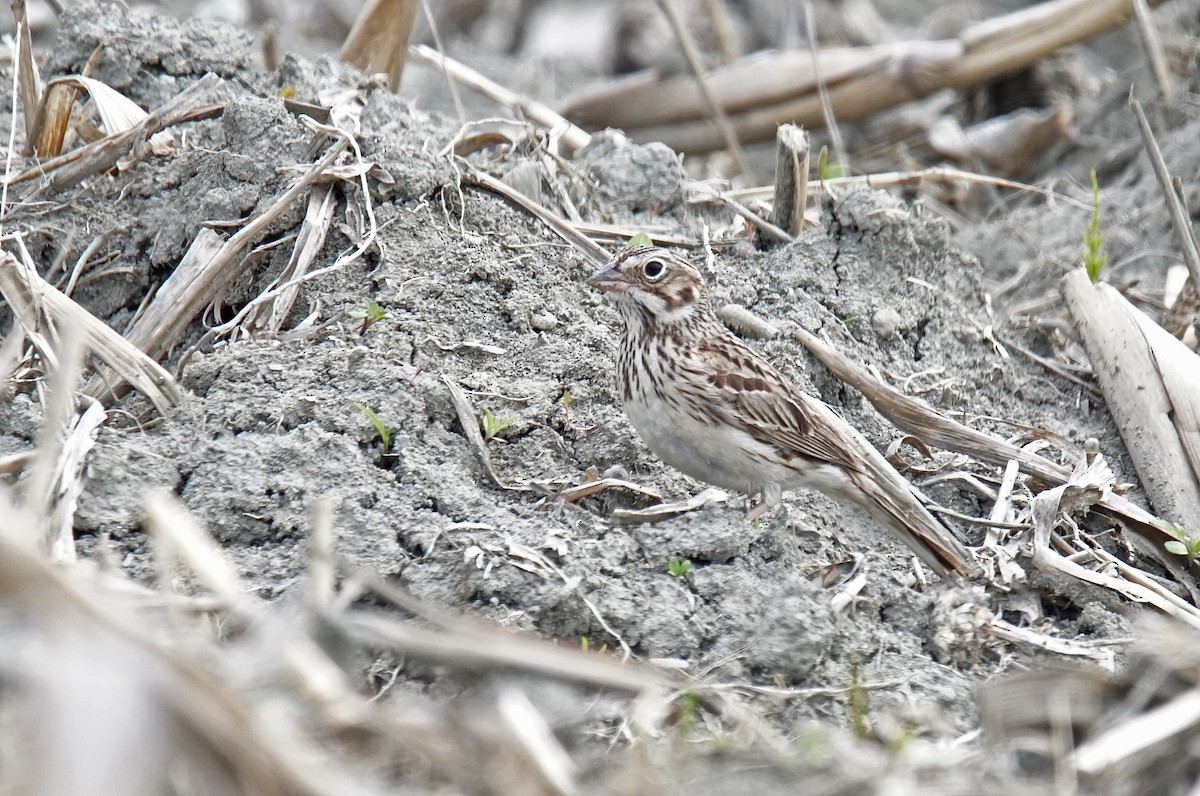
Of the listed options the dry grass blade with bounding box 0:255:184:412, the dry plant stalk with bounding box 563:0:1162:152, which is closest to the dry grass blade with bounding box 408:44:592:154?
the dry plant stalk with bounding box 563:0:1162:152

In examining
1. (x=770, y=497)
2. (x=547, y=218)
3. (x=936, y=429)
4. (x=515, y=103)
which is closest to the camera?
(x=770, y=497)

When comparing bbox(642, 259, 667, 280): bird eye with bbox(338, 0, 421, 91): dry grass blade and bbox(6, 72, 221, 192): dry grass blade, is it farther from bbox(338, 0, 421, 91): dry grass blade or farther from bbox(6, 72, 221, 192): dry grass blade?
bbox(338, 0, 421, 91): dry grass blade

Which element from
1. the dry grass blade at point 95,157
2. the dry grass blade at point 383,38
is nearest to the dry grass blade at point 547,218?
the dry grass blade at point 95,157

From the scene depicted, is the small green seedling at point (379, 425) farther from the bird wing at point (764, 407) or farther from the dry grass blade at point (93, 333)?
the bird wing at point (764, 407)

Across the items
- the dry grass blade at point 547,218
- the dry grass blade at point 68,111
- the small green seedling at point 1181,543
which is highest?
the dry grass blade at point 68,111

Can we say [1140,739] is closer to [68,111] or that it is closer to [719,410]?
[719,410]

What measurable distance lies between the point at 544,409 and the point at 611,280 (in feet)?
1.85

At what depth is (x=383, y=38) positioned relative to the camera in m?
7.20

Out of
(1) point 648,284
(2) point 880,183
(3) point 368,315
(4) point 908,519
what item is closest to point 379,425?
(3) point 368,315

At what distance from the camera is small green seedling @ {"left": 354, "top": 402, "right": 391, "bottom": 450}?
479 centimetres

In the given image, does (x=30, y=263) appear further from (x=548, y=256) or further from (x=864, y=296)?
(x=864, y=296)

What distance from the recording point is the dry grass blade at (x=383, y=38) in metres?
7.16

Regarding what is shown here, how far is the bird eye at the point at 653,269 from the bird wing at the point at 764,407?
0.32 meters

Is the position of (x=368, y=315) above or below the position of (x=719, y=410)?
above
